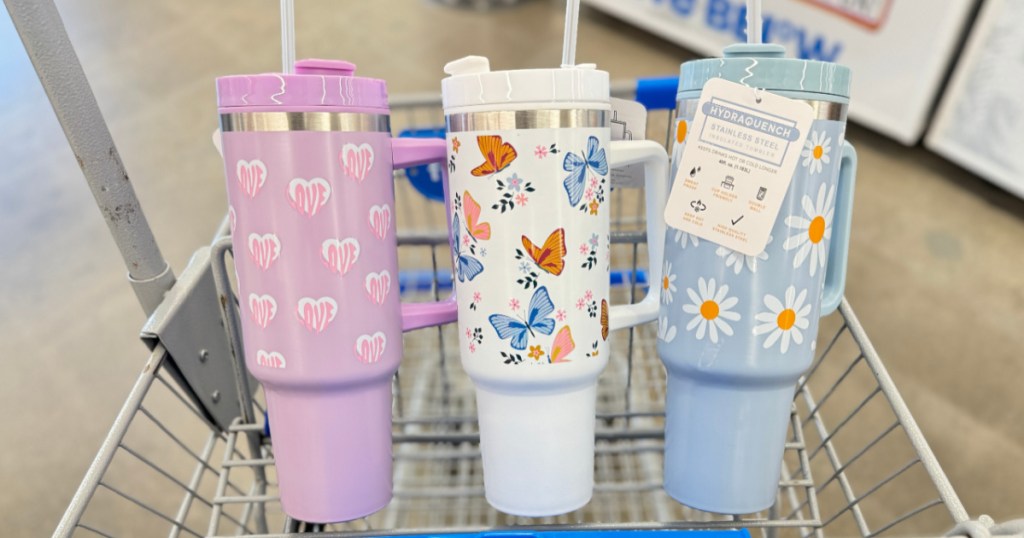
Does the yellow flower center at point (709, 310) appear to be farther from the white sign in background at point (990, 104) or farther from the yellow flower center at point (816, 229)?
the white sign in background at point (990, 104)

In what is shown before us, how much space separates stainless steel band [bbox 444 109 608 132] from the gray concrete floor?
91 cm

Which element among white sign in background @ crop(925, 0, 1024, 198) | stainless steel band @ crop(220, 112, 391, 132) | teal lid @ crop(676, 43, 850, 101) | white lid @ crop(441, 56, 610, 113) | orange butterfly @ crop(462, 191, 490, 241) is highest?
white sign in background @ crop(925, 0, 1024, 198)

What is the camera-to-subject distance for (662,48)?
5.82ft

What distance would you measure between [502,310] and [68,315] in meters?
1.15

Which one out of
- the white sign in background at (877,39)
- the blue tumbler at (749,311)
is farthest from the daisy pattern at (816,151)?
the white sign in background at (877,39)

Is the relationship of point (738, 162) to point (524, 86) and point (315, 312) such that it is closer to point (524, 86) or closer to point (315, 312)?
point (524, 86)

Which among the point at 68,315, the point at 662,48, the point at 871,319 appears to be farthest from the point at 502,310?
the point at 662,48

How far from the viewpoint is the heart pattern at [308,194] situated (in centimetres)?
34

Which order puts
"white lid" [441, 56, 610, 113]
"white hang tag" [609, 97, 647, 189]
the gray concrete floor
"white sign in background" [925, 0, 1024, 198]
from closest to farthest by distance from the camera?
1. "white lid" [441, 56, 610, 113]
2. "white hang tag" [609, 97, 647, 189]
3. the gray concrete floor
4. "white sign in background" [925, 0, 1024, 198]

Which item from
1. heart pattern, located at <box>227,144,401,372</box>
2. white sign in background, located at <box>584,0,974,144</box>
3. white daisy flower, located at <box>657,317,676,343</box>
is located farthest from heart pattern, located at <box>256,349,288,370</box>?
white sign in background, located at <box>584,0,974,144</box>

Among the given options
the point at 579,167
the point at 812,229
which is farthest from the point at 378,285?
the point at 812,229

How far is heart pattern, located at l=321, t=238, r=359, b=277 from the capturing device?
0.35 meters

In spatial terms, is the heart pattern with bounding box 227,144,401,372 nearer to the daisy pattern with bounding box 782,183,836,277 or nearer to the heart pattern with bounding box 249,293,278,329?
the heart pattern with bounding box 249,293,278,329

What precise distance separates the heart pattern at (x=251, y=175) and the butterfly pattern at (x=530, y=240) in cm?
10
